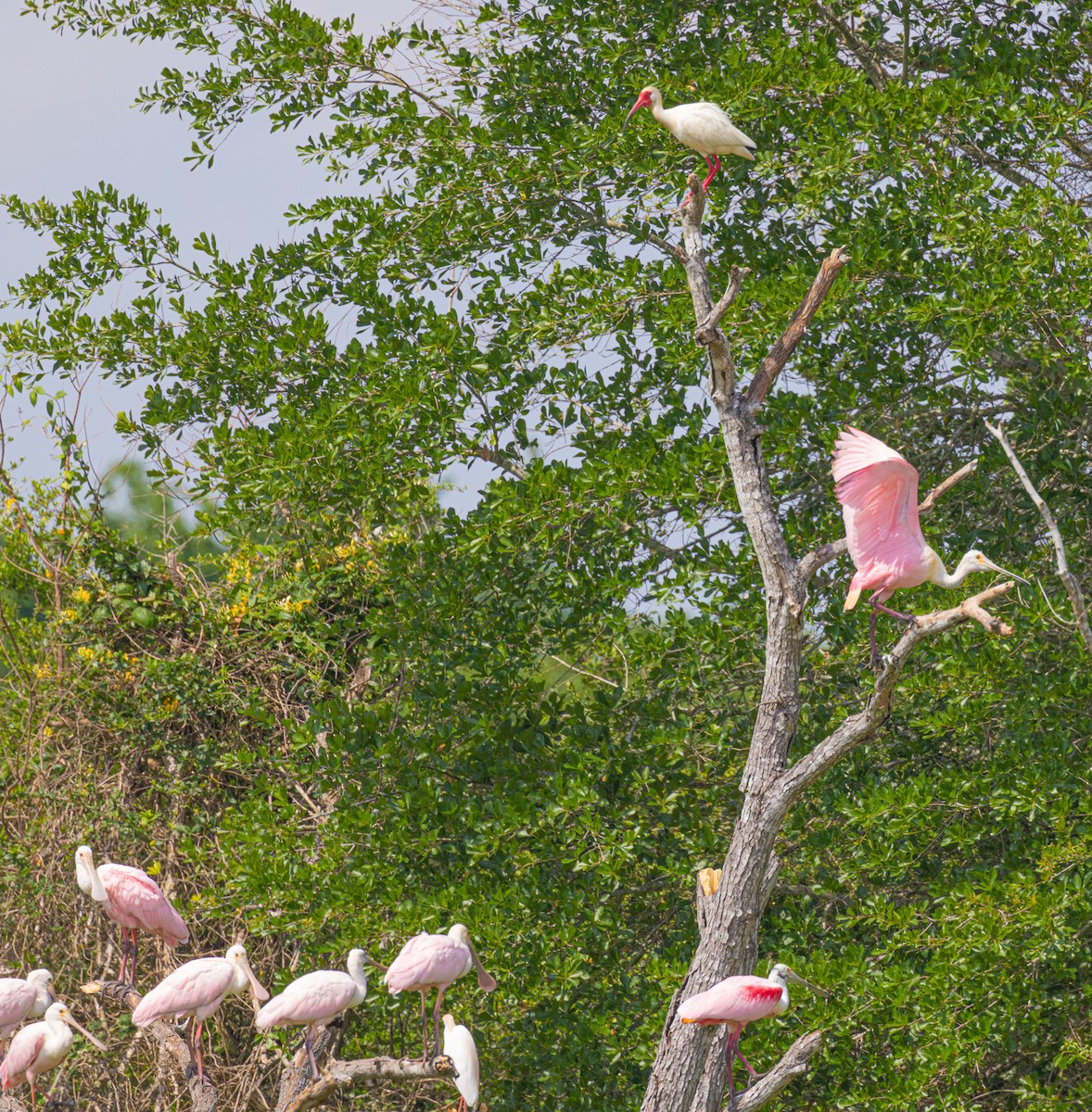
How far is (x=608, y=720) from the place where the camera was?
574cm

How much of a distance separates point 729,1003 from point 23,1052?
2.58 meters

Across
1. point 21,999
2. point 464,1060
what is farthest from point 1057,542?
point 21,999

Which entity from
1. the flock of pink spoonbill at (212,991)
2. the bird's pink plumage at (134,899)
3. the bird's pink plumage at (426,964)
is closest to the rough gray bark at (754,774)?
the flock of pink spoonbill at (212,991)

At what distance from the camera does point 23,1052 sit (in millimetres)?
4801

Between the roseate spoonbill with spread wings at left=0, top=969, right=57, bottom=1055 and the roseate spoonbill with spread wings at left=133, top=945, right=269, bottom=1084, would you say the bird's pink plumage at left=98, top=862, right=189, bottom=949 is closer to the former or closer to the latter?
the roseate spoonbill with spread wings at left=0, top=969, right=57, bottom=1055

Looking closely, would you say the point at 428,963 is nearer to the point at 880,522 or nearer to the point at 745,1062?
the point at 745,1062

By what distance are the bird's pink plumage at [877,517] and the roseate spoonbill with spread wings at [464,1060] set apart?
187 centimetres

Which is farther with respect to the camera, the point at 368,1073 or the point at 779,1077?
the point at 368,1073

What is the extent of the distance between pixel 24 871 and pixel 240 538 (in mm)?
2329

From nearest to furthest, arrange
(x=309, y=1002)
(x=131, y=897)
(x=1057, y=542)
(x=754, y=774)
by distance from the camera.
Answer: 1. (x=1057, y=542)
2. (x=754, y=774)
3. (x=309, y=1002)
4. (x=131, y=897)

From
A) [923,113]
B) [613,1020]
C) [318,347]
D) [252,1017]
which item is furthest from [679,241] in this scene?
[252,1017]

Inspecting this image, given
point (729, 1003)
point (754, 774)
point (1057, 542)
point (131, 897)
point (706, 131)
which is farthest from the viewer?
point (131, 897)

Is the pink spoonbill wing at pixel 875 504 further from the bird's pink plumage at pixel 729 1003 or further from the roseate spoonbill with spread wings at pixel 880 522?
the bird's pink plumage at pixel 729 1003

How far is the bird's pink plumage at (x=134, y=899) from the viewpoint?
16.9ft
